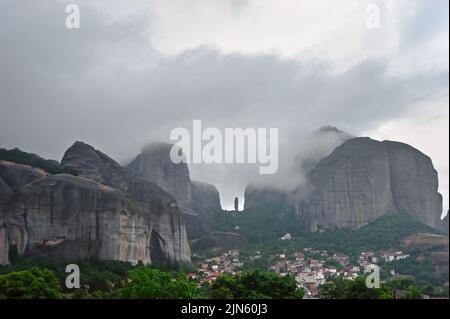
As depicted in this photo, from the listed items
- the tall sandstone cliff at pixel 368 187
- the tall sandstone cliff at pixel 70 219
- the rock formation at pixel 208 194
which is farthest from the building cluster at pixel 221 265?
the rock formation at pixel 208 194

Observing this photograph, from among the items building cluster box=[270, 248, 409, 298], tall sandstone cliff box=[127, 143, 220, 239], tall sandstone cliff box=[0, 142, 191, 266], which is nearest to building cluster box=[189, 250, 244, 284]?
building cluster box=[270, 248, 409, 298]

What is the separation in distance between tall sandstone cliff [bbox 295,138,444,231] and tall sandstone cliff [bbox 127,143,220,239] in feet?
58.6

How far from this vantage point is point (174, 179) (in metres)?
88.7

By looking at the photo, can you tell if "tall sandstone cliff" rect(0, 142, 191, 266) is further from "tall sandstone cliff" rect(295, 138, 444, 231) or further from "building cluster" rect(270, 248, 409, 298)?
"tall sandstone cliff" rect(295, 138, 444, 231)

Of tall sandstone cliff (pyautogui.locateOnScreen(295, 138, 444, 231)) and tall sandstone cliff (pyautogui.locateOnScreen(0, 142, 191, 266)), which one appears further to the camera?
tall sandstone cliff (pyautogui.locateOnScreen(295, 138, 444, 231))

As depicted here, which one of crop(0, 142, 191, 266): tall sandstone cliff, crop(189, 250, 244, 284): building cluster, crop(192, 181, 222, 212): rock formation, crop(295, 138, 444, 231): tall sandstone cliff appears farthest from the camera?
crop(192, 181, 222, 212): rock formation

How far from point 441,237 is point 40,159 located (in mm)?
48850

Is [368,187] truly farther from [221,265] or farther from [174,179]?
[221,265]

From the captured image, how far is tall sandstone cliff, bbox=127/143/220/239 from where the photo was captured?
82.1 meters

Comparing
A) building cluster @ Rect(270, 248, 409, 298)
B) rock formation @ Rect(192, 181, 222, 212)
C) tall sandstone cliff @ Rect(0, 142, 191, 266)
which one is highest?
rock formation @ Rect(192, 181, 222, 212)

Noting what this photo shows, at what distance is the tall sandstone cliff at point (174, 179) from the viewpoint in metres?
82.1

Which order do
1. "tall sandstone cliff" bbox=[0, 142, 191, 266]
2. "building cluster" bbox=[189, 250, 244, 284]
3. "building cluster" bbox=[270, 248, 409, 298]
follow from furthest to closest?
"building cluster" bbox=[189, 250, 244, 284], "building cluster" bbox=[270, 248, 409, 298], "tall sandstone cliff" bbox=[0, 142, 191, 266]

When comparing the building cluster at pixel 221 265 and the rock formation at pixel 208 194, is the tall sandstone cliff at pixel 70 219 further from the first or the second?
the rock formation at pixel 208 194
